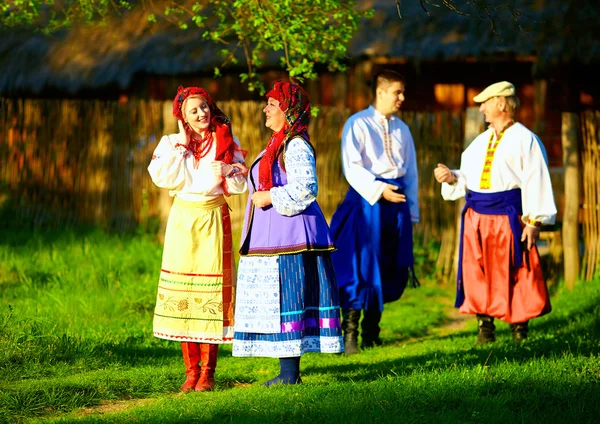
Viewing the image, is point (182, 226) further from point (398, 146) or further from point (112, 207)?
point (112, 207)

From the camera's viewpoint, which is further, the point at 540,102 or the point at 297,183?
the point at 540,102

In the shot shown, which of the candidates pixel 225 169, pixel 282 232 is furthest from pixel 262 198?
pixel 225 169

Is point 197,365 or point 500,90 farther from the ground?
point 500,90

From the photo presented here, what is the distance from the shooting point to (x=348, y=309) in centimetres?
749

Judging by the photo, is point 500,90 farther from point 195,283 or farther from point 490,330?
point 195,283

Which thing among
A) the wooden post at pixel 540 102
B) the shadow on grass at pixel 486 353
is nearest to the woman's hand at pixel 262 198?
the shadow on grass at pixel 486 353

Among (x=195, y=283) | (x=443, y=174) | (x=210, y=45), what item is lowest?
(x=195, y=283)

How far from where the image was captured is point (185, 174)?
19.1ft

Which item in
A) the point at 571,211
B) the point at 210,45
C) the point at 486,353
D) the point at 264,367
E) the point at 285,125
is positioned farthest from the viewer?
the point at 210,45

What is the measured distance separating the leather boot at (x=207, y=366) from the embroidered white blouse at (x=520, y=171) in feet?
8.49

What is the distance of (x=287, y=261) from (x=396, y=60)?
33.6 feet

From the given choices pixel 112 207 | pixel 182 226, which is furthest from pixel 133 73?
pixel 182 226

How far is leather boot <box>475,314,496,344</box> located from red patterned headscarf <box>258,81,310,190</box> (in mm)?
2617

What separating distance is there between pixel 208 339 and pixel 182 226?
67 centimetres
